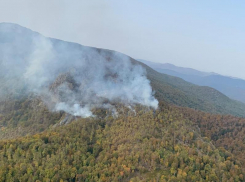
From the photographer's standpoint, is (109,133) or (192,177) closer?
(192,177)

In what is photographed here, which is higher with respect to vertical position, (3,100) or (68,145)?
(68,145)

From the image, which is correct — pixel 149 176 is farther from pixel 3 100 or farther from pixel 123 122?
pixel 3 100

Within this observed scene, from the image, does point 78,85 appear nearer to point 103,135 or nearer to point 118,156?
point 103,135

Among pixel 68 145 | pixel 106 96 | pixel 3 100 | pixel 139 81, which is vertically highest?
pixel 139 81

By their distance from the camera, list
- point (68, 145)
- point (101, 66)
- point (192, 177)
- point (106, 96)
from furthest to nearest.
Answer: point (101, 66)
point (106, 96)
point (68, 145)
point (192, 177)

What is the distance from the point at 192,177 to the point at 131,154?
80.4 feet

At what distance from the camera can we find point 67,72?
163m

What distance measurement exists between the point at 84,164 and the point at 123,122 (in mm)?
34222

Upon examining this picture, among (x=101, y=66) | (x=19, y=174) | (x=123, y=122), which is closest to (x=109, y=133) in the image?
(x=123, y=122)

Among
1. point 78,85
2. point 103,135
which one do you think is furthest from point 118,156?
point 78,85

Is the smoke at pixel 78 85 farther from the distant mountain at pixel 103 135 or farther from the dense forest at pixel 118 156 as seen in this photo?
the dense forest at pixel 118 156

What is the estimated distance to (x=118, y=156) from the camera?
8238 cm

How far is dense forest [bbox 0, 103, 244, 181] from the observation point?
71.6m

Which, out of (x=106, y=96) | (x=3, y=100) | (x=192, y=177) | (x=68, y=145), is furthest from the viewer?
(x=3, y=100)
